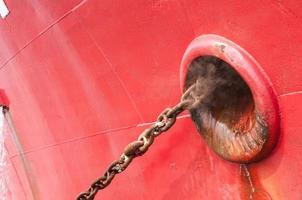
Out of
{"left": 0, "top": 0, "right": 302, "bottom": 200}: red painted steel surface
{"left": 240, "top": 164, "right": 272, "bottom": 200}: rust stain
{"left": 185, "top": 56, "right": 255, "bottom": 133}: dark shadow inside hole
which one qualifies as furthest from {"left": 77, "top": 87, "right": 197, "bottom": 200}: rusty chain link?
{"left": 240, "top": 164, "right": 272, "bottom": 200}: rust stain

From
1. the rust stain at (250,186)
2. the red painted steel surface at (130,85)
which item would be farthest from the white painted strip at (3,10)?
the rust stain at (250,186)

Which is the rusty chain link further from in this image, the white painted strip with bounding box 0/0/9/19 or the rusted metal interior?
the white painted strip with bounding box 0/0/9/19

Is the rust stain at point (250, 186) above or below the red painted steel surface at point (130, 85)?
below

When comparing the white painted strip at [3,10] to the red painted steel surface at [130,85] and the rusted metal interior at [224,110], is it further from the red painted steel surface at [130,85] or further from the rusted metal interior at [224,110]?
the rusted metal interior at [224,110]

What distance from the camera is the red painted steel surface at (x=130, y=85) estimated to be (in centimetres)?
133

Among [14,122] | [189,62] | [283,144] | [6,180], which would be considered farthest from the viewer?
[6,180]

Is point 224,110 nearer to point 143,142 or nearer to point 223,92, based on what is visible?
point 223,92

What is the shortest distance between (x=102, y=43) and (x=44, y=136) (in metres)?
1.12

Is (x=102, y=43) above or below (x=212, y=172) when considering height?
above

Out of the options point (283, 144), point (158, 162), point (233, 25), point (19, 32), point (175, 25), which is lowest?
point (283, 144)

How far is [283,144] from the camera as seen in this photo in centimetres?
136

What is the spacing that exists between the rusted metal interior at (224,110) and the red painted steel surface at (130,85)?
3.0 inches

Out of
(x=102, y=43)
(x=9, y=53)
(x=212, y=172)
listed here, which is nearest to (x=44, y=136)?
(x=9, y=53)

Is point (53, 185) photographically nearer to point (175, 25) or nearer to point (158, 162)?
point (158, 162)
